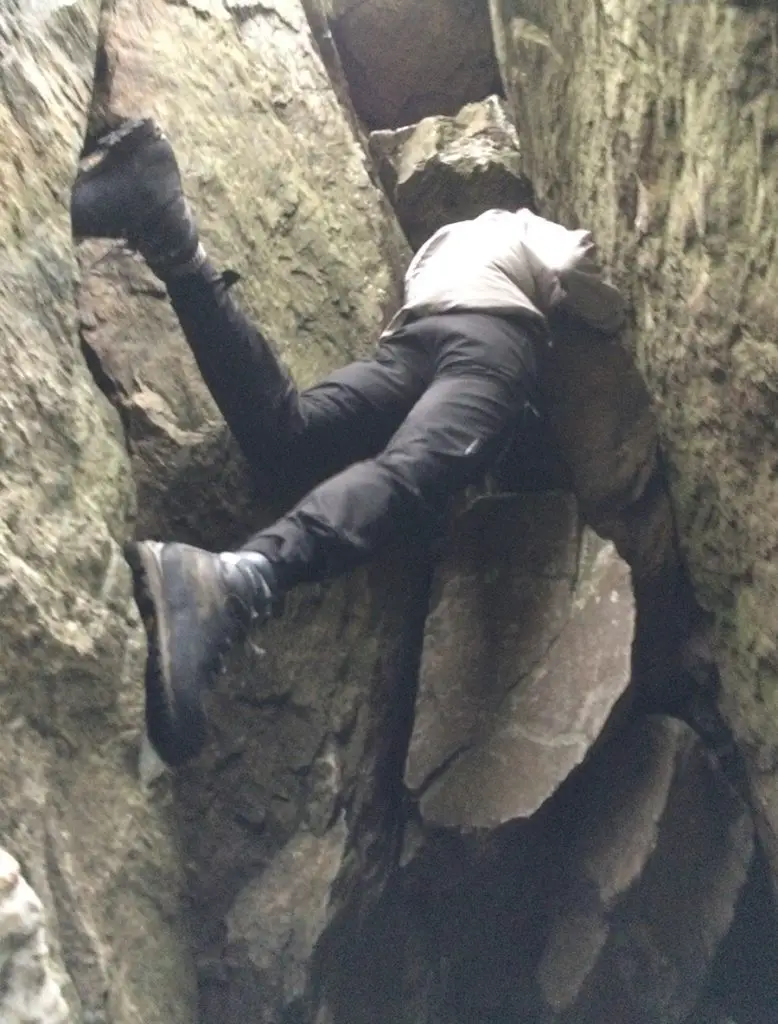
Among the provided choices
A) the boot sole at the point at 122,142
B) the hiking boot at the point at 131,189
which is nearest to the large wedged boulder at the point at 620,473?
the hiking boot at the point at 131,189

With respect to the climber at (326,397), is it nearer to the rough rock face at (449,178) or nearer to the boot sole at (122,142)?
the boot sole at (122,142)

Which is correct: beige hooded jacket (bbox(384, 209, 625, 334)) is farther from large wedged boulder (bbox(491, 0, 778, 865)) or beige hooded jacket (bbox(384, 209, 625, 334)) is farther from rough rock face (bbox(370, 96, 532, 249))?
rough rock face (bbox(370, 96, 532, 249))

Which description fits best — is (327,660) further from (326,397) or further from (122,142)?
(122,142)

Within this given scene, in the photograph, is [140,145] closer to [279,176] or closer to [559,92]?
[279,176]

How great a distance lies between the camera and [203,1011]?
1.94 metres

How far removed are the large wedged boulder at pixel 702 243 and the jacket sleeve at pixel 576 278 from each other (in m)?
0.07

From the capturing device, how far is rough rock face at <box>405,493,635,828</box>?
237 cm

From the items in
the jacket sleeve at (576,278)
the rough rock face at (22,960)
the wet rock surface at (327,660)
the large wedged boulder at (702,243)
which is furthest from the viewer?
the jacket sleeve at (576,278)

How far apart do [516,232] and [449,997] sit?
2074mm

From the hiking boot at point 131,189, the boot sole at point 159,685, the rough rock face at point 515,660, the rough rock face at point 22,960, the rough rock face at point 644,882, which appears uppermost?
the hiking boot at point 131,189

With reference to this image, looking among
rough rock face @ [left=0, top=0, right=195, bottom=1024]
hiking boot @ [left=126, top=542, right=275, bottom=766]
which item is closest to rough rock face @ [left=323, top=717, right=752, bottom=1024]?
rough rock face @ [left=0, top=0, right=195, bottom=1024]

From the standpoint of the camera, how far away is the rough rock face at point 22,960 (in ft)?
3.74

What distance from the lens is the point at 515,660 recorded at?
2539 mm

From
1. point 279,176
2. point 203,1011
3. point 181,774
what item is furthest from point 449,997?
point 279,176
